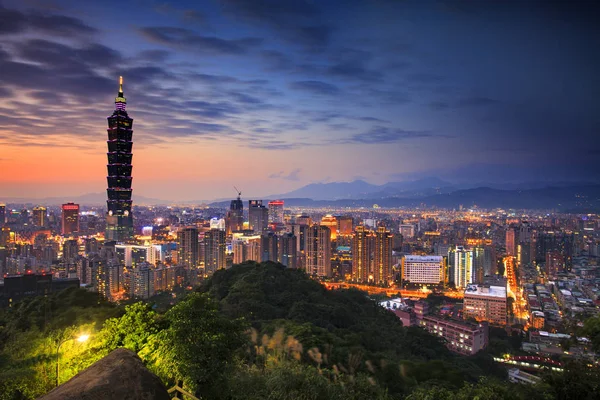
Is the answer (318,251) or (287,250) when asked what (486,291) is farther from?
(287,250)

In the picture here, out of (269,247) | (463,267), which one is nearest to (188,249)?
(269,247)

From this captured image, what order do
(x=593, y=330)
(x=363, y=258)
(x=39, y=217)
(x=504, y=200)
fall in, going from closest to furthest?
(x=593, y=330), (x=363, y=258), (x=39, y=217), (x=504, y=200)

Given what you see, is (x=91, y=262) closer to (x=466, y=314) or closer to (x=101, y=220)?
(x=466, y=314)

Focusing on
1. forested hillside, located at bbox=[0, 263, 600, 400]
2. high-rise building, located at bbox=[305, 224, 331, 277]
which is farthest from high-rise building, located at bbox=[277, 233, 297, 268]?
forested hillside, located at bbox=[0, 263, 600, 400]

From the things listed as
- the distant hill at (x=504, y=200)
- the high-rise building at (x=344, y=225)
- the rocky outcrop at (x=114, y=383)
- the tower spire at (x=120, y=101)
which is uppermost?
the tower spire at (x=120, y=101)

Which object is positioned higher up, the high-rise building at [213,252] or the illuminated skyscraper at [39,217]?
the illuminated skyscraper at [39,217]

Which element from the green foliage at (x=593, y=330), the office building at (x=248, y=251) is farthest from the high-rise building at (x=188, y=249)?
the green foliage at (x=593, y=330)

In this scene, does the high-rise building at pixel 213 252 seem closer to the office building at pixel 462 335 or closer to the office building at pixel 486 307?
the office building at pixel 486 307
